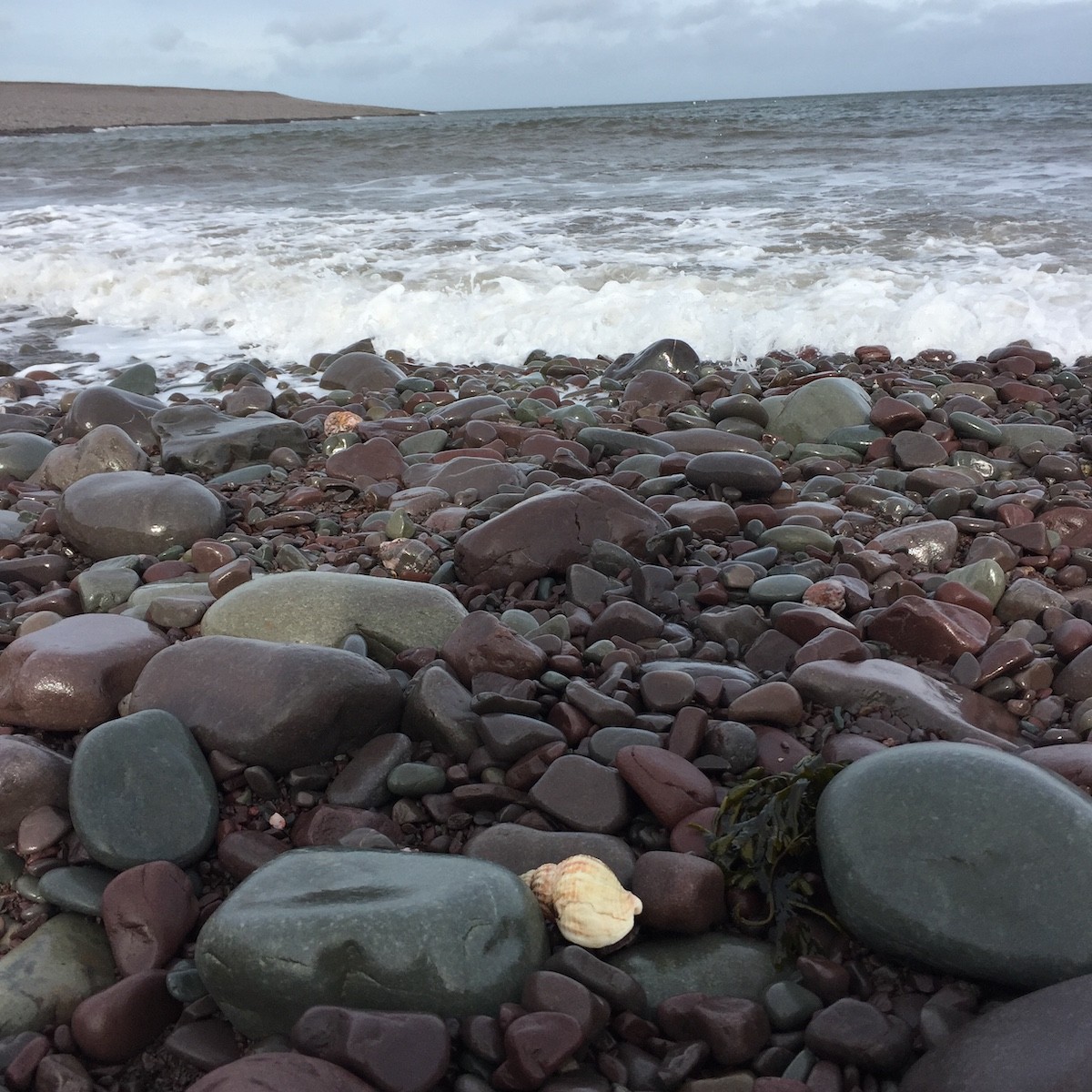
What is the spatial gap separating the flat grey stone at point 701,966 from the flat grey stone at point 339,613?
Result: 1.10 meters

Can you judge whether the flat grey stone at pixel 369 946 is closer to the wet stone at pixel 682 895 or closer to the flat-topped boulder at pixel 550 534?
the wet stone at pixel 682 895

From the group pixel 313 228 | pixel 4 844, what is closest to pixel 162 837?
pixel 4 844

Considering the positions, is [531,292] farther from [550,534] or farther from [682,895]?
[682,895]

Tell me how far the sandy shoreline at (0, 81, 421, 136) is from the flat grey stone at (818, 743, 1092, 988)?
131 ft

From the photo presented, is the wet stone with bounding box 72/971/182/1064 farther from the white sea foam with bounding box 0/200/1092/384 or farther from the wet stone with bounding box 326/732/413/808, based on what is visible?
the white sea foam with bounding box 0/200/1092/384

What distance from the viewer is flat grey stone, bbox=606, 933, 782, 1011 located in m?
1.58

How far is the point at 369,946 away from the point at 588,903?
396 millimetres

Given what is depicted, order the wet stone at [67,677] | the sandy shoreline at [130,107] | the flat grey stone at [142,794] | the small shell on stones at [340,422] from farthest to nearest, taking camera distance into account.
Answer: the sandy shoreline at [130,107], the small shell on stones at [340,422], the wet stone at [67,677], the flat grey stone at [142,794]

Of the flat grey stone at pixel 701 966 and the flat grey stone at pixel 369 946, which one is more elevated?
the flat grey stone at pixel 369 946

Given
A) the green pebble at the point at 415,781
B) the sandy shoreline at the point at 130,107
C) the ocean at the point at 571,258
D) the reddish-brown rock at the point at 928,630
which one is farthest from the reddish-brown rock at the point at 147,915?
the sandy shoreline at the point at 130,107

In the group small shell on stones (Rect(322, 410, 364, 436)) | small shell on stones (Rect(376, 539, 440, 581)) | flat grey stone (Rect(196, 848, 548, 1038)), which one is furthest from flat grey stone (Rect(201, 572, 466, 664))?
small shell on stones (Rect(322, 410, 364, 436))

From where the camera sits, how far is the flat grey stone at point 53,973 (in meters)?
1.59

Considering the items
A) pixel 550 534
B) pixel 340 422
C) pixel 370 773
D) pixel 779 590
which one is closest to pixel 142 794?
pixel 370 773

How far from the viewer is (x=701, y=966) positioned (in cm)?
162
